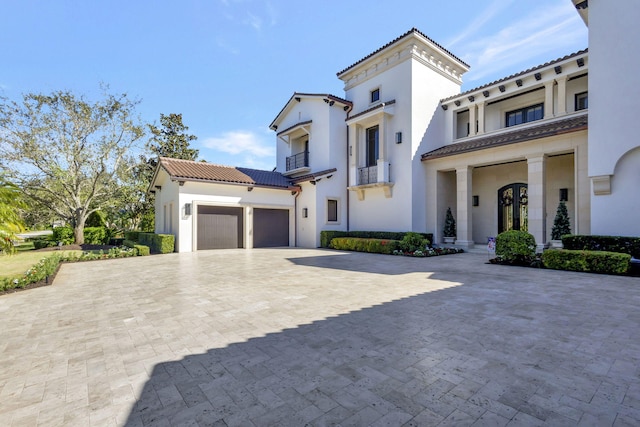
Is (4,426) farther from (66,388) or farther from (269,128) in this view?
(269,128)

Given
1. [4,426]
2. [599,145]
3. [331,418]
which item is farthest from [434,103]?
[4,426]

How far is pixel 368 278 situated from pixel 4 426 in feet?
23.8

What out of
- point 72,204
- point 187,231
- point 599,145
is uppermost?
point 599,145

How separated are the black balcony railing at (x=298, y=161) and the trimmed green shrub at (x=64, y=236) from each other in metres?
16.9

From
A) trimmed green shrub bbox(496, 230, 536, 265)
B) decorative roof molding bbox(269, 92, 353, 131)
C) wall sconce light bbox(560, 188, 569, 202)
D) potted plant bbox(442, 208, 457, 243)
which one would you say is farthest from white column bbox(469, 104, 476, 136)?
trimmed green shrub bbox(496, 230, 536, 265)

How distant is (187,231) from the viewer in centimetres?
1600

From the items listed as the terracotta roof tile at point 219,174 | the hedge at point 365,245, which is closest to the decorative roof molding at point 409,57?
the terracotta roof tile at point 219,174

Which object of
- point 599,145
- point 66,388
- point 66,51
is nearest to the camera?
point 66,388

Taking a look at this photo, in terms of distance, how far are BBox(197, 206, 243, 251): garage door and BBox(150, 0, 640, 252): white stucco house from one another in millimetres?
65

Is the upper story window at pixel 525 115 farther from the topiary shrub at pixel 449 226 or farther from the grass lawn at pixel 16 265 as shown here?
the grass lawn at pixel 16 265

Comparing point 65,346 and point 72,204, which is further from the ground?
point 72,204

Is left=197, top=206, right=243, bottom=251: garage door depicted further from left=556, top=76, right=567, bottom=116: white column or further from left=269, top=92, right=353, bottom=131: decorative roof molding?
left=556, top=76, right=567, bottom=116: white column

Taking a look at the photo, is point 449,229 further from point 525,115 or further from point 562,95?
point 562,95

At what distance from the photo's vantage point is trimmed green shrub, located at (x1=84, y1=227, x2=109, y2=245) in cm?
2209
